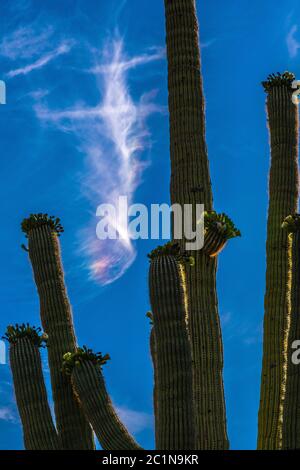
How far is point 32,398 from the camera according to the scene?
1016 centimetres

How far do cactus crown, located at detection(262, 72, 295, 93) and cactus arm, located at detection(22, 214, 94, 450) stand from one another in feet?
12.0

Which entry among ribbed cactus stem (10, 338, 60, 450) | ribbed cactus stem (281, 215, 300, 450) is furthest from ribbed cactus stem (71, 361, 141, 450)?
ribbed cactus stem (281, 215, 300, 450)

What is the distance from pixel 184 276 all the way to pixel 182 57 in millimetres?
3205

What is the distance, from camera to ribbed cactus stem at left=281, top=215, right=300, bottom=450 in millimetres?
9586

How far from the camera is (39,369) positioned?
10273mm

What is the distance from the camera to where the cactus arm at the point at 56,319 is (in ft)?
35.2

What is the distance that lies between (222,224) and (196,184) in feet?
2.75

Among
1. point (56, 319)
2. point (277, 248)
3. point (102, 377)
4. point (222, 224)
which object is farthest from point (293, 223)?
point (56, 319)

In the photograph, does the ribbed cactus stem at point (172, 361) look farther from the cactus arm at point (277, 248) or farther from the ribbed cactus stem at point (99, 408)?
the cactus arm at point (277, 248)

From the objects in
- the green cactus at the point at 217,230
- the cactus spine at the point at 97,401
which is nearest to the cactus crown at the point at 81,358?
the cactus spine at the point at 97,401

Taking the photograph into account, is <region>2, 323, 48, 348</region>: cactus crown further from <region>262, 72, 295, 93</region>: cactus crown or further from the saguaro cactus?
<region>262, 72, 295, 93</region>: cactus crown

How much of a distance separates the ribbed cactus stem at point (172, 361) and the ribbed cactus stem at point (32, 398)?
1.23 m
